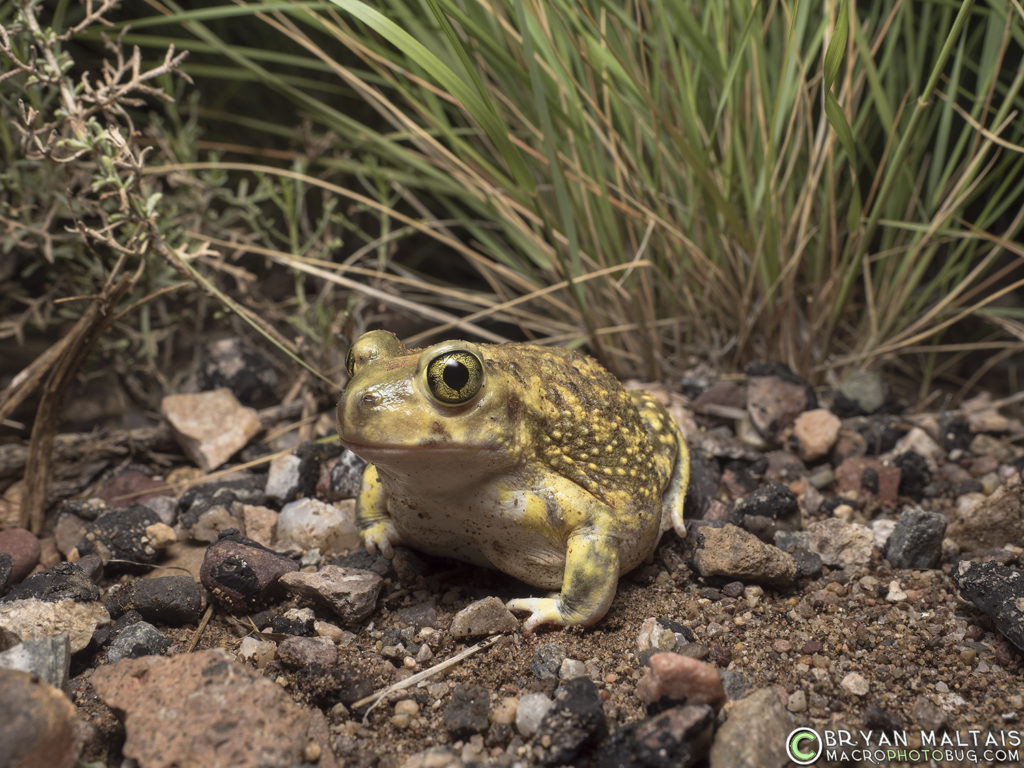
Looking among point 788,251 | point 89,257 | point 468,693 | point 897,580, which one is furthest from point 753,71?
point 89,257

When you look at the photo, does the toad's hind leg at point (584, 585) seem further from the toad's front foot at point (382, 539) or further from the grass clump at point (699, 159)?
the grass clump at point (699, 159)

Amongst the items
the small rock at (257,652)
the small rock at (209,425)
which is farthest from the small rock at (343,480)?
the small rock at (257,652)

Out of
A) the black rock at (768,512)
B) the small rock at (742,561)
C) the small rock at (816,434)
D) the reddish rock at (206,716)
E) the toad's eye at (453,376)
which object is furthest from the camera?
the small rock at (816,434)

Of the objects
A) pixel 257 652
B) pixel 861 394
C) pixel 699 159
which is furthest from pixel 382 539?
pixel 861 394

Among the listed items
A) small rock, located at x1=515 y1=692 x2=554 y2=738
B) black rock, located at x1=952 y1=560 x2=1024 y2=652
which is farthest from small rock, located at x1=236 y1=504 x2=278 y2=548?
black rock, located at x1=952 y1=560 x2=1024 y2=652

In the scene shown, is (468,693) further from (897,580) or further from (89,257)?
(89,257)

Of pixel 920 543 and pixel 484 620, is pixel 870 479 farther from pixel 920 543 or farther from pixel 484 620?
pixel 484 620
